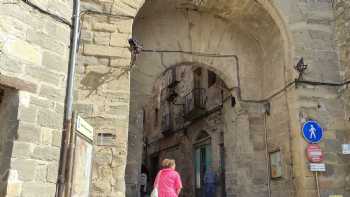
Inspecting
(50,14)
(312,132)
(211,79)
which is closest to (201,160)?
(211,79)

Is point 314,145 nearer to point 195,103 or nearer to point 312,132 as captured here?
point 312,132

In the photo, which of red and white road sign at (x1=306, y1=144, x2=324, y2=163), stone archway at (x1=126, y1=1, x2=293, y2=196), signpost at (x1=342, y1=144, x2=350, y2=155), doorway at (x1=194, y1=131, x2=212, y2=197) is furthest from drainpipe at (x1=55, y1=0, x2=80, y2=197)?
doorway at (x1=194, y1=131, x2=212, y2=197)

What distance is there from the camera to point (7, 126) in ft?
14.2

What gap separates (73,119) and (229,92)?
15.7 feet

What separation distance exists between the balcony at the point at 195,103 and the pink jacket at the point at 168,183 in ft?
20.0

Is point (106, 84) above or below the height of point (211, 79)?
below

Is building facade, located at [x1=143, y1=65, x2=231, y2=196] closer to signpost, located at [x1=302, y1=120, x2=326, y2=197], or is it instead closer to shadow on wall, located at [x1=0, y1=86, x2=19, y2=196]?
signpost, located at [x1=302, y1=120, x2=326, y2=197]

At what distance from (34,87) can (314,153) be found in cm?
446

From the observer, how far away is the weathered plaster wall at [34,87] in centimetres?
428

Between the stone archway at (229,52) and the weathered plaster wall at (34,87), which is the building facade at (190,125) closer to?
the stone archway at (229,52)

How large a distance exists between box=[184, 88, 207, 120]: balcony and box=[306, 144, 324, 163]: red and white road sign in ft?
17.1

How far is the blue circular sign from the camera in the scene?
6.39 m

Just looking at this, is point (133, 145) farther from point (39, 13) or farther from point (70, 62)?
point (39, 13)

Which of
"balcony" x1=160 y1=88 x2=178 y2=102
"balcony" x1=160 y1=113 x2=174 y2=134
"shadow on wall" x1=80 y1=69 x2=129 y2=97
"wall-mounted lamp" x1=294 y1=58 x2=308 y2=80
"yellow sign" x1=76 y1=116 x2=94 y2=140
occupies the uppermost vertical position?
"balcony" x1=160 y1=88 x2=178 y2=102
